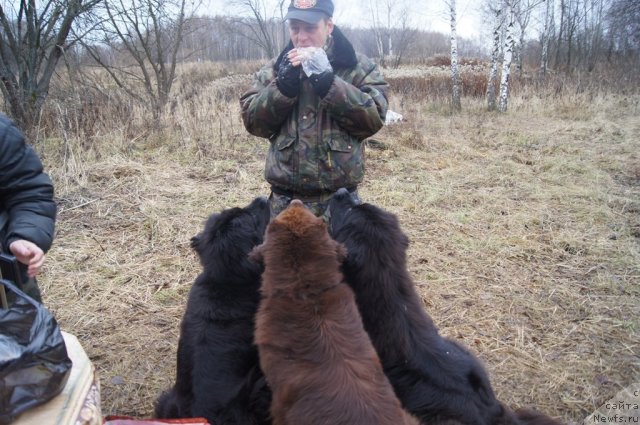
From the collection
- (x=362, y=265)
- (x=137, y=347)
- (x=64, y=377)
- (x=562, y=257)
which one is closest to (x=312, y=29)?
(x=362, y=265)

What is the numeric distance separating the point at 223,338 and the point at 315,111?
1520 millimetres

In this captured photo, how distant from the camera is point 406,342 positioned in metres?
2.54

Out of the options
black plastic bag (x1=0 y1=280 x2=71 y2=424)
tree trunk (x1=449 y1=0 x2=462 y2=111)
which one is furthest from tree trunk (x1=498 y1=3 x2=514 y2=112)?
black plastic bag (x1=0 y1=280 x2=71 y2=424)

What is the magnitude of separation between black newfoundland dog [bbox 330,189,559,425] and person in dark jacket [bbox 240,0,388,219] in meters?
0.38

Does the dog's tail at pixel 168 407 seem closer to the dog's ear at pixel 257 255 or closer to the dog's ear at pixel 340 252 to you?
the dog's ear at pixel 257 255

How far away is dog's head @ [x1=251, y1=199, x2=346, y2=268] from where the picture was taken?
2197 mm

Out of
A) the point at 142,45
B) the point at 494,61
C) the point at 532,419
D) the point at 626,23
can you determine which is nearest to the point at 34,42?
the point at 142,45

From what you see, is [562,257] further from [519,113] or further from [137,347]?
[519,113]

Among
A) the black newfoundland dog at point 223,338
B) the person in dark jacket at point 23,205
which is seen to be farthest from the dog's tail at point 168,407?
the person in dark jacket at point 23,205

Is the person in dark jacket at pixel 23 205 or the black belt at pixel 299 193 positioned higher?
the person in dark jacket at pixel 23 205

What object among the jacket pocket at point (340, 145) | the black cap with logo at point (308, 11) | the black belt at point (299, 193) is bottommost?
the black belt at point (299, 193)

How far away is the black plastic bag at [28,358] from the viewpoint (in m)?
1.38

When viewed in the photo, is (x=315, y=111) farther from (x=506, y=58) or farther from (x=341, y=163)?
(x=506, y=58)

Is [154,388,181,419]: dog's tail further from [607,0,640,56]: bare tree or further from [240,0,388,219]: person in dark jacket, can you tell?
[607,0,640,56]: bare tree
